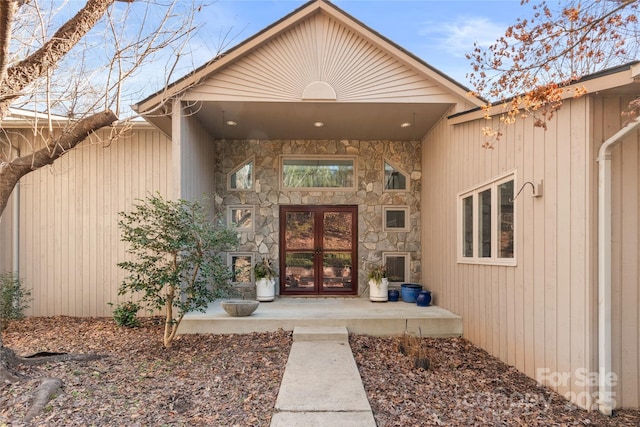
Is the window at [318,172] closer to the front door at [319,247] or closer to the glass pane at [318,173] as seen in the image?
the glass pane at [318,173]

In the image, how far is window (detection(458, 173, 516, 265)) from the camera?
4.28 meters

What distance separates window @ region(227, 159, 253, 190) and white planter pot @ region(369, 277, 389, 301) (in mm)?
3228

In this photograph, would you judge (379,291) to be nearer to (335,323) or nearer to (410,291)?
(410,291)

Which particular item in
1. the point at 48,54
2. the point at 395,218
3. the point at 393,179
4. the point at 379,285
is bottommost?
the point at 379,285

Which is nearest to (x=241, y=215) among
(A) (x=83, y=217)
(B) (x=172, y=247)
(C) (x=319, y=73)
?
(A) (x=83, y=217)

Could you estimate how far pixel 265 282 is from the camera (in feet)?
22.4

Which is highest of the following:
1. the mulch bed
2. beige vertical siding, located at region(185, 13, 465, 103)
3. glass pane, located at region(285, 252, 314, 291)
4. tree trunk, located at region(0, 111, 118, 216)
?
beige vertical siding, located at region(185, 13, 465, 103)

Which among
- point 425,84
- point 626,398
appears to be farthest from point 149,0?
point 626,398

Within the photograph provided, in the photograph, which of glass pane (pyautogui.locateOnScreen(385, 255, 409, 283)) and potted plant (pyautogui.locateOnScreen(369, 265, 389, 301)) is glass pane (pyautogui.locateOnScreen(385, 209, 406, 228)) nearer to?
glass pane (pyautogui.locateOnScreen(385, 255, 409, 283))

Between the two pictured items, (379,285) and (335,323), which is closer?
(335,323)

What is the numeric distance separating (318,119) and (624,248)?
4620 mm

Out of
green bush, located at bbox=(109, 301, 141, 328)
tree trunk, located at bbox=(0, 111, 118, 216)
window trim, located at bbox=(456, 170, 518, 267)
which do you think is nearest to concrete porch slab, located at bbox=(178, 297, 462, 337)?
window trim, located at bbox=(456, 170, 518, 267)

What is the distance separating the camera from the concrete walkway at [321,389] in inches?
115

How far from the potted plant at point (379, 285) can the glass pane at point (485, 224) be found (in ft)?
7.61
